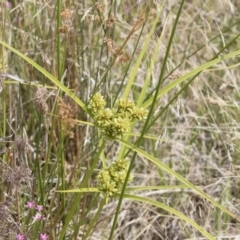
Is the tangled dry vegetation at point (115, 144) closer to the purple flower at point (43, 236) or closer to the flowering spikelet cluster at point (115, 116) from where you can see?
the purple flower at point (43, 236)

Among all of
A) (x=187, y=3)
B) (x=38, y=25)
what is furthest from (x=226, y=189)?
(x=187, y=3)

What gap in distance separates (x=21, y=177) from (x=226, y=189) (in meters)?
0.68

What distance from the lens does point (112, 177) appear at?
84 cm

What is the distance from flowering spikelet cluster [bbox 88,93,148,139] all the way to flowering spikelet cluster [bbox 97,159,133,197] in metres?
0.06

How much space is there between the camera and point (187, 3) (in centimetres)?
201

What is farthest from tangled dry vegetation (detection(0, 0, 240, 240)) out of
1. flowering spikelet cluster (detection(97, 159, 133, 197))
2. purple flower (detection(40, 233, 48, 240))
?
flowering spikelet cluster (detection(97, 159, 133, 197))

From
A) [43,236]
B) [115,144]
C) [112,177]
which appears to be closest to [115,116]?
[112,177]

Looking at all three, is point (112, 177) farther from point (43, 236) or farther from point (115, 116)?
point (43, 236)

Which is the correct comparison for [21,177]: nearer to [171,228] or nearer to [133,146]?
[133,146]

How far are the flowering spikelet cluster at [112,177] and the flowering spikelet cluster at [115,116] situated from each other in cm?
6

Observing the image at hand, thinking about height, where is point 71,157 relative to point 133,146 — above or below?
below

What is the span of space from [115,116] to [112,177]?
10cm

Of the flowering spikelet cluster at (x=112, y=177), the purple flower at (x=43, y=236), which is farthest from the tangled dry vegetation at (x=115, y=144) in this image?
the flowering spikelet cluster at (x=112, y=177)

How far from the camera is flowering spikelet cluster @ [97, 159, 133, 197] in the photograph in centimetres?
82
